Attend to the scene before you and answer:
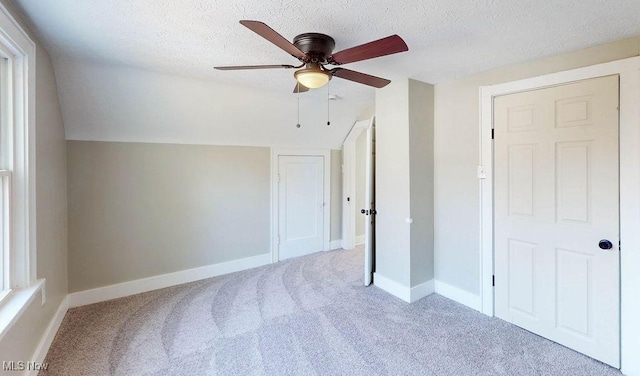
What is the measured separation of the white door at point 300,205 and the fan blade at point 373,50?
2724mm

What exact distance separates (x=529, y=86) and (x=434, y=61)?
821 mm

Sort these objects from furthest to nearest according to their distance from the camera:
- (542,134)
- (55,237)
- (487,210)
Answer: (487,210)
(55,237)
(542,134)

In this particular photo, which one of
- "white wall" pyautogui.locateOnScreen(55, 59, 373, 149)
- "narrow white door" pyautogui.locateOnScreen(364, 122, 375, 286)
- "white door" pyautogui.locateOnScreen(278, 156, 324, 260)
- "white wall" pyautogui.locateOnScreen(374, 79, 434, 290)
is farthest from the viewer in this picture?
"white door" pyautogui.locateOnScreen(278, 156, 324, 260)

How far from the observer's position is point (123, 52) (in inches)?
89.1

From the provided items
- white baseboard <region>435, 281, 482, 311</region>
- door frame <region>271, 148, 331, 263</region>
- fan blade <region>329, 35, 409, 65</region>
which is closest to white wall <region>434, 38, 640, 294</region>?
white baseboard <region>435, 281, 482, 311</region>

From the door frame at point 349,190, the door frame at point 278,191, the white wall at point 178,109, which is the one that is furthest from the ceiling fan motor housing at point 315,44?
the door frame at point 349,190

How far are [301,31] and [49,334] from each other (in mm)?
3003

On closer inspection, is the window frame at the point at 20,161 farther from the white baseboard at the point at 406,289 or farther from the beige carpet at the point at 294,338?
the white baseboard at the point at 406,289

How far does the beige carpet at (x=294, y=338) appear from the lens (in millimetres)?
2080

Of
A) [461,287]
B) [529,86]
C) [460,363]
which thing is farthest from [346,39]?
[461,287]

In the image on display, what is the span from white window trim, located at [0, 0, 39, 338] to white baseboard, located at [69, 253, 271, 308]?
4.09 feet

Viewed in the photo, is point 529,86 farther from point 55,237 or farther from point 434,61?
point 55,237

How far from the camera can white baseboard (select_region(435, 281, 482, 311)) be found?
2.90 meters

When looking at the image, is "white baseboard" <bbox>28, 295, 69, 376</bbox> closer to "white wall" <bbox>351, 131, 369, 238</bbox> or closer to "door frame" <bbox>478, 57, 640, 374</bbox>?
"white wall" <bbox>351, 131, 369, 238</bbox>
